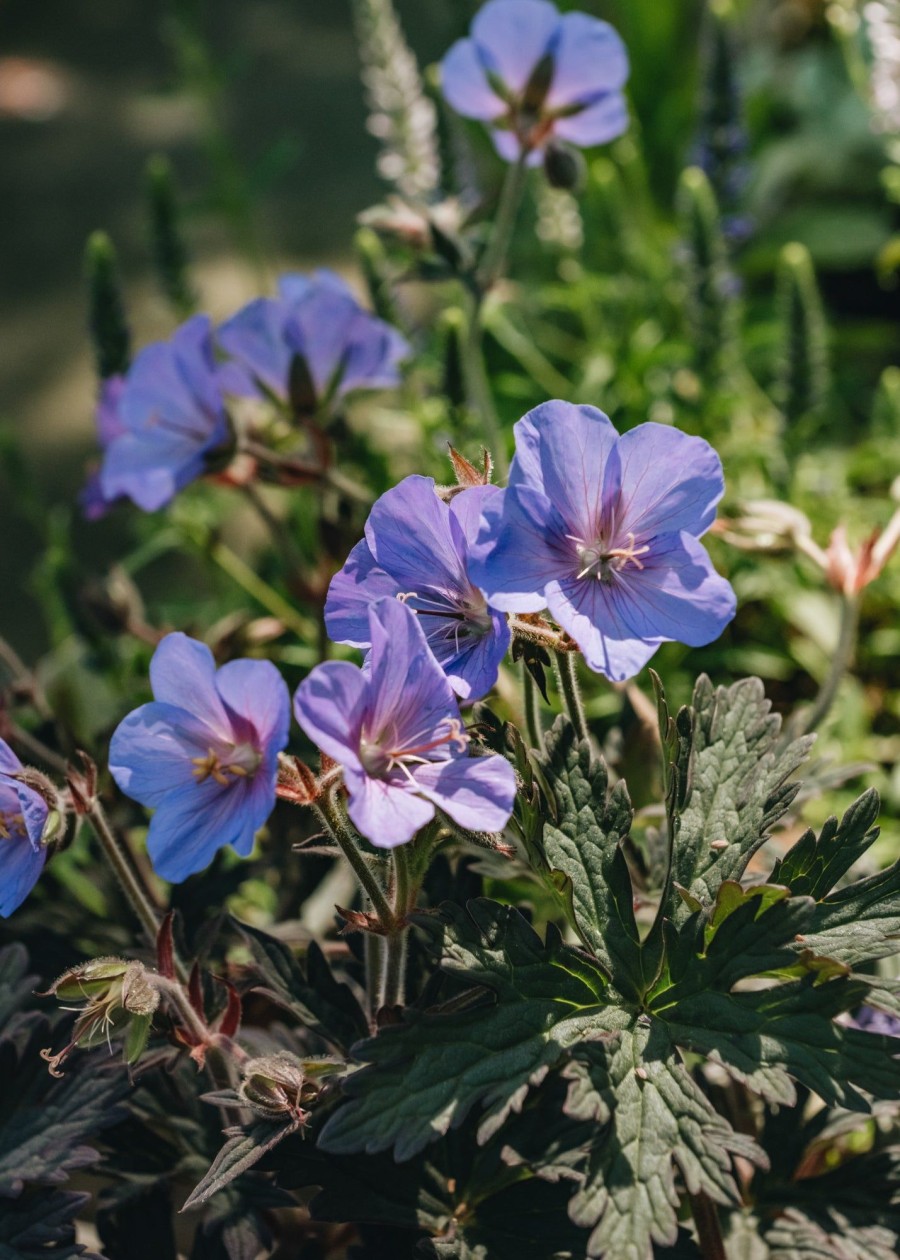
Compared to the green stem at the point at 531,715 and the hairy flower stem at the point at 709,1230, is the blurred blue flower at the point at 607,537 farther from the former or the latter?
the hairy flower stem at the point at 709,1230

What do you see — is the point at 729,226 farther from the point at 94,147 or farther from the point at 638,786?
the point at 94,147

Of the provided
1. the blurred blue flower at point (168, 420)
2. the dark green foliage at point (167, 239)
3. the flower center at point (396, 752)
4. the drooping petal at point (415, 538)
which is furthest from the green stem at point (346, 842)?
the dark green foliage at point (167, 239)

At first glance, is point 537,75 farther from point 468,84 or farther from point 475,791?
point 475,791

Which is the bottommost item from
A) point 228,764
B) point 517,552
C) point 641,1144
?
point 641,1144

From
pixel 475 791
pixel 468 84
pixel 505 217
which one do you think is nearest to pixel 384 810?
pixel 475 791

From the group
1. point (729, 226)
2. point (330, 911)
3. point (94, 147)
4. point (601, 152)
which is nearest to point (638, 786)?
point (330, 911)
